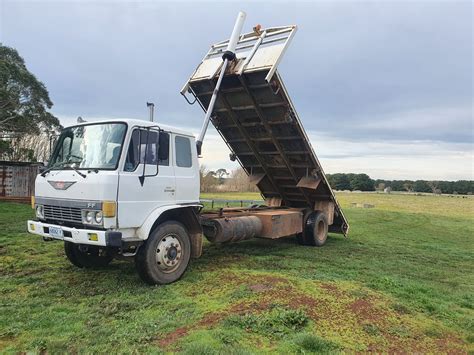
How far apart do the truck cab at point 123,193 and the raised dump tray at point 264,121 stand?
6.82 feet

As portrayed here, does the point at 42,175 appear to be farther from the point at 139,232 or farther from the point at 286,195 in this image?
the point at 286,195

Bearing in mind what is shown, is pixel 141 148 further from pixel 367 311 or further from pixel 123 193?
pixel 367 311

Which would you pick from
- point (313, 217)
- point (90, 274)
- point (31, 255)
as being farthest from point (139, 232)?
point (313, 217)

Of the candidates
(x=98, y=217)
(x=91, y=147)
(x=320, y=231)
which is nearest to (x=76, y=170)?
(x=91, y=147)

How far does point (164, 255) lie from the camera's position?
19.5 feet

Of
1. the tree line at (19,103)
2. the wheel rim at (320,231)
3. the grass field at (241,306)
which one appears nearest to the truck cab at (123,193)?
the grass field at (241,306)

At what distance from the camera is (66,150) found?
6.00 m

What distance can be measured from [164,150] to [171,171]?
0.38 m

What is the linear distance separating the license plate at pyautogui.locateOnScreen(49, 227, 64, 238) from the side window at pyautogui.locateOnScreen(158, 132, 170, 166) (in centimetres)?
172

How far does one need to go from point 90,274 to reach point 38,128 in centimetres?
2016

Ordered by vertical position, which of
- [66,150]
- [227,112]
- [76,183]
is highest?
[227,112]

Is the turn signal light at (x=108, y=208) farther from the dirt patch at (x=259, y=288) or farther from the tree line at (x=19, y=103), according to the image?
the tree line at (x=19, y=103)

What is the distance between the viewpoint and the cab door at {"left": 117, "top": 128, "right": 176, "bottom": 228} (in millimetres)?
5359

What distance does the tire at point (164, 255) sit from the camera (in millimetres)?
5637
